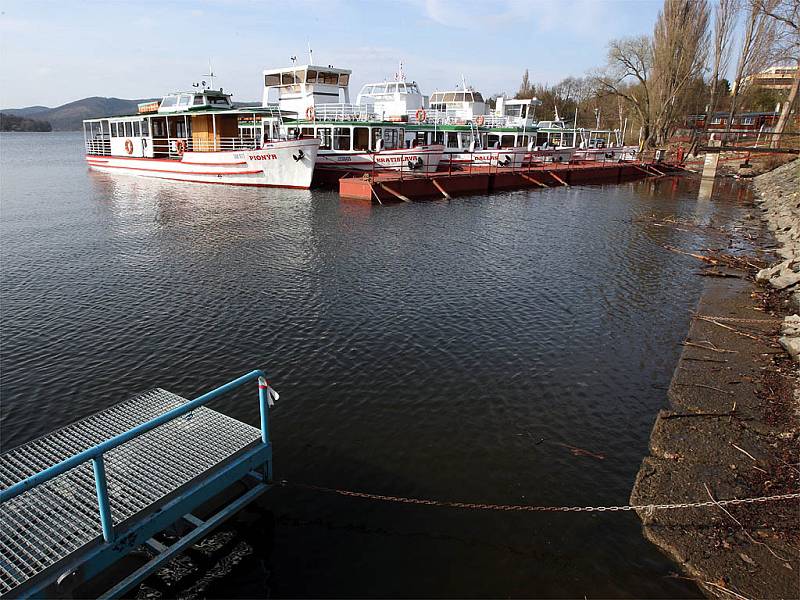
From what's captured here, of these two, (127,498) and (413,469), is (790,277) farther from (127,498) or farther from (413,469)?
(127,498)

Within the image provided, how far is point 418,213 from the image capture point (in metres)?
28.1

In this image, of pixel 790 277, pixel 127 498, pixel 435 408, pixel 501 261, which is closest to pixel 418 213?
pixel 501 261

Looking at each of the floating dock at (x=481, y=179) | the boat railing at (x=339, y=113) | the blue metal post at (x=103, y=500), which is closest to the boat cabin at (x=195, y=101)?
the boat railing at (x=339, y=113)

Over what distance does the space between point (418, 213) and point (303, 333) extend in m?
17.3

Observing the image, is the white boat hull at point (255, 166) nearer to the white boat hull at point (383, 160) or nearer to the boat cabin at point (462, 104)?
the white boat hull at point (383, 160)

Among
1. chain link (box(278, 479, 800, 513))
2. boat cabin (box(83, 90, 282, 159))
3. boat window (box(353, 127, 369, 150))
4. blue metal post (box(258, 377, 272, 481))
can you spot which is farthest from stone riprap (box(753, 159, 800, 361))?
boat cabin (box(83, 90, 282, 159))

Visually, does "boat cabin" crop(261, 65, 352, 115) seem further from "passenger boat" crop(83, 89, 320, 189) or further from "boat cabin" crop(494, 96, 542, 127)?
"boat cabin" crop(494, 96, 542, 127)

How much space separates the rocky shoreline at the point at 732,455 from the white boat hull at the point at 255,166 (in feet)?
86.3

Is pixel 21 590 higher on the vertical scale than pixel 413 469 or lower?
higher

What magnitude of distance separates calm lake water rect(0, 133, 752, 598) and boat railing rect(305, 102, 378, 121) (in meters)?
19.7

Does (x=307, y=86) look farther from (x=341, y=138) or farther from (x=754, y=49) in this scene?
(x=754, y=49)

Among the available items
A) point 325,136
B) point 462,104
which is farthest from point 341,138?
point 462,104

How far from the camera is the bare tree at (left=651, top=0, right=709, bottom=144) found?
55719 millimetres

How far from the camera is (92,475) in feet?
20.0
